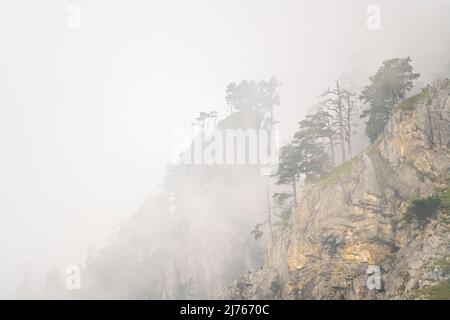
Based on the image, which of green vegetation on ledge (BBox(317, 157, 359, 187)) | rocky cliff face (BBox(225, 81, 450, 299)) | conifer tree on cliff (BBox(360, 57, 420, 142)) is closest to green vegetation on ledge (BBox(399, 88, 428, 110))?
rocky cliff face (BBox(225, 81, 450, 299))

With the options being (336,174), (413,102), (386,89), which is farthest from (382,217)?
(386,89)

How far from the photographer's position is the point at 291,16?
6624 inches

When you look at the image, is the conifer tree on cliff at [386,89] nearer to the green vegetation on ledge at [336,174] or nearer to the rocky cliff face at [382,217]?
the rocky cliff face at [382,217]

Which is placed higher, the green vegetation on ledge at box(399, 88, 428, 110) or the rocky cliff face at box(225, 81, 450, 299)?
the green vegetation on ledge at box(399, 88, 428, 110)

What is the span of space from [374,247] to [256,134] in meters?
46.0

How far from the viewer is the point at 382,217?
1286 inches

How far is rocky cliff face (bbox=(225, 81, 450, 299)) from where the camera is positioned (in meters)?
29.4

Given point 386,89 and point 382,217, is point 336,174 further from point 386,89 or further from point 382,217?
point 386,89

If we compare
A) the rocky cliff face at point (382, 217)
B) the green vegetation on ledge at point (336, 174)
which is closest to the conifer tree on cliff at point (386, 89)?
the rocky cliff face at point (382, 217)

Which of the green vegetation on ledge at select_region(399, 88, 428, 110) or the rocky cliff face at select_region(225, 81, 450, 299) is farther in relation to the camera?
the green vegetation on ledge at select_region(399, 88, 428, 110)

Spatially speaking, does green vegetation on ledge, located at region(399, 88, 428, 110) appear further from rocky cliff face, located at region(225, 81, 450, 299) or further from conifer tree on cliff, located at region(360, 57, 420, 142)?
conifer tree on cliff, located at region(360, 57, 420, 142)

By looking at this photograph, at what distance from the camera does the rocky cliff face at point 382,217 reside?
29431 mm
